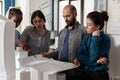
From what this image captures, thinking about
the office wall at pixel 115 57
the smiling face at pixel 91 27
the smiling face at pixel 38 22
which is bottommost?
the office wall at pixel 115 57

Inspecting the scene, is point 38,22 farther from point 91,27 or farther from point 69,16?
point 91,27

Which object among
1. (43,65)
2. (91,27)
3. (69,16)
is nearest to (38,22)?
(69,16)

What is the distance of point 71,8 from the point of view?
5.55ft

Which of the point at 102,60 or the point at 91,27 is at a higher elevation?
the point at 91,27

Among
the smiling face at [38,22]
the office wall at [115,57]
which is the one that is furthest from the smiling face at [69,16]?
the office wall at [115,57]

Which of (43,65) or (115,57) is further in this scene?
(115,57)

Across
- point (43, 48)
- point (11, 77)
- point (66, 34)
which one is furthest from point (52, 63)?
point (43, 48)

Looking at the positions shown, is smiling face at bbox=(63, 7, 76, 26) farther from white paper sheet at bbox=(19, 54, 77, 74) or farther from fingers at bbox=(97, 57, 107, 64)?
white paper sheet at bbox=(19, 54, 77, 74)

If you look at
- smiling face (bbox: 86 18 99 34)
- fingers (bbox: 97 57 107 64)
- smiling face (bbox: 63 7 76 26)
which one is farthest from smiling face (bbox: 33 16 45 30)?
fingers (bbox: 97 57 107 64)

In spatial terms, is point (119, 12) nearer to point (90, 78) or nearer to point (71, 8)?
point (71, 8)

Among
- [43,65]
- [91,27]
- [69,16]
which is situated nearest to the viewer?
[43,65]

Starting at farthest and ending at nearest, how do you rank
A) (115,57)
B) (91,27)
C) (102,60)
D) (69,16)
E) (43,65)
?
(115,57)
(69,16)
(91,27)
(102,60)
(43,65)

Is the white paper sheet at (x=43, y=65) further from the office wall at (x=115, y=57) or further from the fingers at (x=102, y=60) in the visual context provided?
the office wall at (x=115, y=57)

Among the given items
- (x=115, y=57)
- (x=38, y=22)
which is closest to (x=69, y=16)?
(x=38, y=22)
